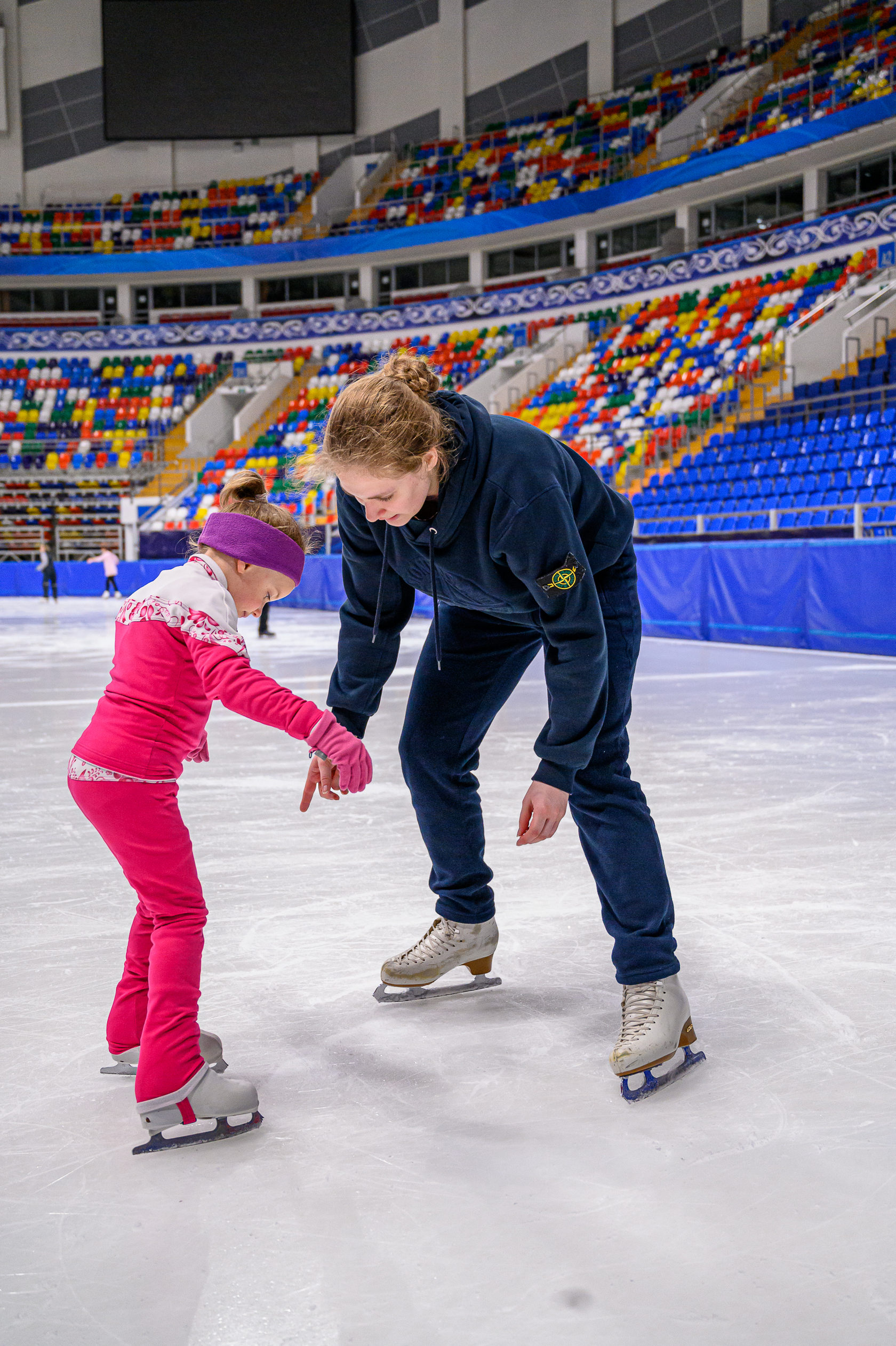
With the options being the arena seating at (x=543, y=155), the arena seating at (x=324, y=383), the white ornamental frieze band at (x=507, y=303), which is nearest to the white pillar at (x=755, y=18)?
the arena seating at (x=543, y=155)

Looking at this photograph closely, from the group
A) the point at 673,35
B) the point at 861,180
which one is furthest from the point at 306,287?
the point at 861,180

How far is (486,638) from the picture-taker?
7.95ft

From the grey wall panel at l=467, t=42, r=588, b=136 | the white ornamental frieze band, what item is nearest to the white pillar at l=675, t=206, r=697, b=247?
the white ornamental frieze band

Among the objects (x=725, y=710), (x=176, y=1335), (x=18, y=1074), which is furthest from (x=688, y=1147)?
(x=725, y=710)

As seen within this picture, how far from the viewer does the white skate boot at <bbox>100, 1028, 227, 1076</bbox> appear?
6.96 feet

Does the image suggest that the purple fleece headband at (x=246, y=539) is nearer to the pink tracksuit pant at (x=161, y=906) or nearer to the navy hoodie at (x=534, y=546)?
the navy hoodie at (x=534, y=546)

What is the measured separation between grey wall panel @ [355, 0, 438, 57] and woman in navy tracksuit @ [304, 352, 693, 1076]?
122 ft

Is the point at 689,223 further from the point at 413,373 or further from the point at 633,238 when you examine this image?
the point at 413,373

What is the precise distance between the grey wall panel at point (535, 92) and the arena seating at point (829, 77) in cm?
718

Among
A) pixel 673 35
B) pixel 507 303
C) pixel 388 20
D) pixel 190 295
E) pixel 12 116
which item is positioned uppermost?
pixel 388 20

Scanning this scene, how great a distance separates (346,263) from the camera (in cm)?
3425

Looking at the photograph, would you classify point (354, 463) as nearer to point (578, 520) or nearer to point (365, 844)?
point (578, 520)

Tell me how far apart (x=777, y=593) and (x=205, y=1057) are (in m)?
10.1

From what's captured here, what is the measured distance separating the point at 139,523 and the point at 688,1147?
1138 inches
